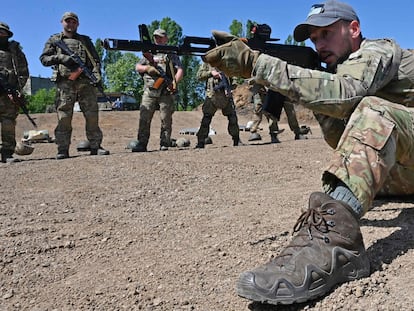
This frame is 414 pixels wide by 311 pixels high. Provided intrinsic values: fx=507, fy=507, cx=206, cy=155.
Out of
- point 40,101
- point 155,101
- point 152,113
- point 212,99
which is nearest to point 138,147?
point 152,113

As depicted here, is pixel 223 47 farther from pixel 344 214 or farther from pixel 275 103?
pixel 344 214

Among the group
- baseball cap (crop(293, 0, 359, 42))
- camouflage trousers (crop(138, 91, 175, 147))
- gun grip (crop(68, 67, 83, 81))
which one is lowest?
camouflage trousers (crop(138, 91, 175, 147))

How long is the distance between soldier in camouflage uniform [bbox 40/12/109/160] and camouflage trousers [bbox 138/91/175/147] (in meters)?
0.80

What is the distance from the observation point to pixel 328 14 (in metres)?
2.31

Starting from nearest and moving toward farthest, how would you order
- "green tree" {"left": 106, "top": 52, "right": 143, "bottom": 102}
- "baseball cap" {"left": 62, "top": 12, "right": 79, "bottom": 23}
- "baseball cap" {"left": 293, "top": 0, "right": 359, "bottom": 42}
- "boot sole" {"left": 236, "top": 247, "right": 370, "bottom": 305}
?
"boot sole" {"left": 236, "top": 247, "right": 370, "bottom": 305} < "baseball cap" {"left": 293, "top": 0, "right": 359, "bottom": 42} < "baseball cap" {"left": 62, "top": 12, "right": 79, "bottom": 23} < "green tree" {"left": 106, "top": 52, "right": 143, "bottom": 102}

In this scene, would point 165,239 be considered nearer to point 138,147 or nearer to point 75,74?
point 75,74

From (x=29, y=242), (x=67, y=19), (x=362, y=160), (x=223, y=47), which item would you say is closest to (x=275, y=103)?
(x=223, y=47)

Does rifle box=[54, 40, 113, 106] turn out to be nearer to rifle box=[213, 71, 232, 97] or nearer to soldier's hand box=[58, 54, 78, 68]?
soldier's hand box=[58, 54, 78, 68]

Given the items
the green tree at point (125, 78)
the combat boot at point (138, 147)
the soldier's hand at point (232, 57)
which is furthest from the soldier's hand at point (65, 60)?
the green tree at point (125, 78)

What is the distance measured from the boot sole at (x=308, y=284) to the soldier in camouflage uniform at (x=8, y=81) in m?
5.91

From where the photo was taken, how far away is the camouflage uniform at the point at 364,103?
1889 millimetres

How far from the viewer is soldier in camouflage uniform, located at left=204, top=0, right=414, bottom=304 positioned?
1752mm

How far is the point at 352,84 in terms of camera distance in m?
2.08

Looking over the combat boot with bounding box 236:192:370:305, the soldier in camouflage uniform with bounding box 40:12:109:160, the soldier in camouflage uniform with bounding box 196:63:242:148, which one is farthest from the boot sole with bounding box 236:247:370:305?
the soldier in camouflage uniform with bounding box 196:63:242:148
